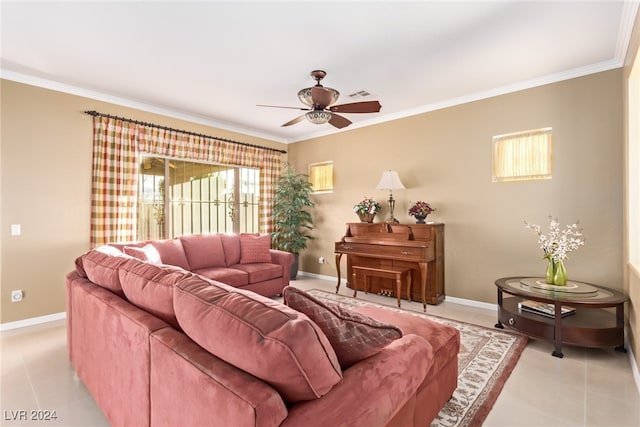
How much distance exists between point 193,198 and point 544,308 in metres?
4.74

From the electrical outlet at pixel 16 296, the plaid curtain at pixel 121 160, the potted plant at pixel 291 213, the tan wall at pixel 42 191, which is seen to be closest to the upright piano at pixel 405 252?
the potted plant at pixel 291 213

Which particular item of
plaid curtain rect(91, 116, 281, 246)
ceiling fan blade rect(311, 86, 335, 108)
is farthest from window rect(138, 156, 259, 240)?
ceiling fan blade rect(311, 86, 335, 108)

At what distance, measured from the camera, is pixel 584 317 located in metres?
2.85

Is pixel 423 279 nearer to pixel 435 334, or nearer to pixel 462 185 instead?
pixel 462 185

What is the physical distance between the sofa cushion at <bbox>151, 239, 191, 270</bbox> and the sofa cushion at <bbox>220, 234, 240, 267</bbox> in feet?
1.82

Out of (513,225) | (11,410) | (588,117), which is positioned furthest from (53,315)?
(588,117)

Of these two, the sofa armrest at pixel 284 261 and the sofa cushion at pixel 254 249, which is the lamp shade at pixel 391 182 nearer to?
the sofa armrest at pixel 284 261

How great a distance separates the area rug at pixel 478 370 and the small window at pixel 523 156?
1818mm

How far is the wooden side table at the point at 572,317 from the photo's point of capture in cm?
254

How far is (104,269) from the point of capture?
1.88 meters

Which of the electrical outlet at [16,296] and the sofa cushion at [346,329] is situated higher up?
the sofa cushion at [346,329]

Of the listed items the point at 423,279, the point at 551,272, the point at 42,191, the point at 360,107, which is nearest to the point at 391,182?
the point at 423,279

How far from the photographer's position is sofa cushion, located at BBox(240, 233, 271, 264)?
14.4 feet

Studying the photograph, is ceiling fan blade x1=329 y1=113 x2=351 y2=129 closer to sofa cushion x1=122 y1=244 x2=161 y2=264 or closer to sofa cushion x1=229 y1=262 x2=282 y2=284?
sofa cushion x1=229 y1=262 x2=282 y2=284
